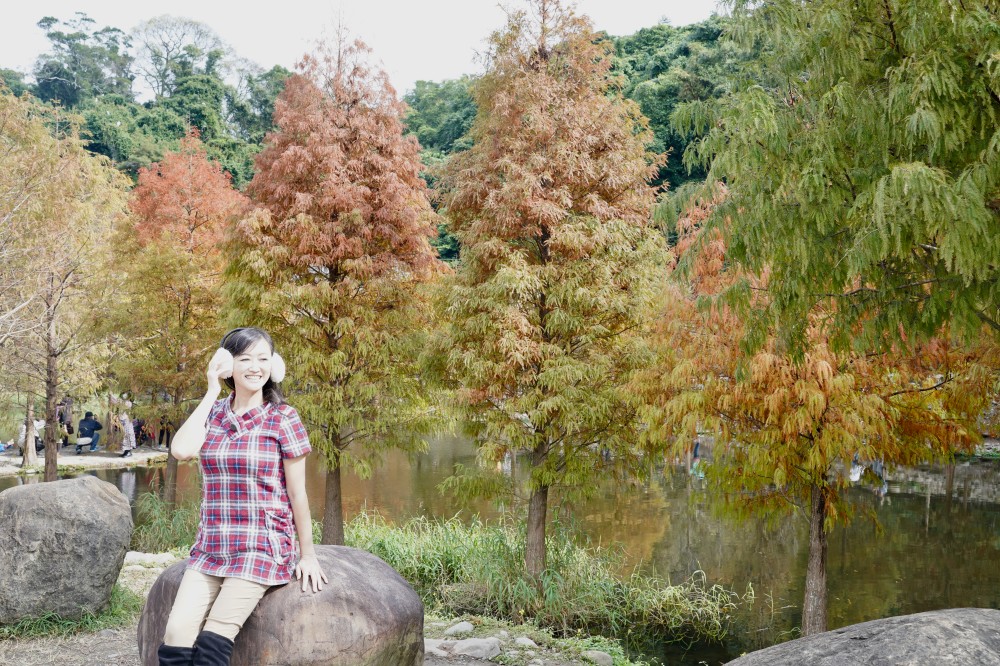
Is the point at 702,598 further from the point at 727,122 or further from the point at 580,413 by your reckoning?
the point at 727,122

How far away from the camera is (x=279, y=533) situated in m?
3.60

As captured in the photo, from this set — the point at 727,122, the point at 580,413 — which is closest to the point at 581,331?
the point at 580,413

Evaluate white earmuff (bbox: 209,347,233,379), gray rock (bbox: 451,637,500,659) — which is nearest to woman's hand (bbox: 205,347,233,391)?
white earmuff (bbox: 209,347,233,379)

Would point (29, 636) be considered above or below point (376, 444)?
below

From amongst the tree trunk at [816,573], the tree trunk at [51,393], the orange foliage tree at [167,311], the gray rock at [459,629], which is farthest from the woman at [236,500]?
the tree trunk at [51,393]

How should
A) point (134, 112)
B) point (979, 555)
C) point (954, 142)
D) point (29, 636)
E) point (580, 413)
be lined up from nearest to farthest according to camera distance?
1. point (954, 142)
2. point (29, 636)
3. point (580, 413)
4. point (979, 555)
5. point (134, 112)

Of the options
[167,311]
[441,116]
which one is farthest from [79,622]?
[441,116]

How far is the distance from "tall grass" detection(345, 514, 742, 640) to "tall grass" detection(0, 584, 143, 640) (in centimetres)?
309

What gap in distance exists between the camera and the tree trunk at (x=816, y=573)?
7.96 meters

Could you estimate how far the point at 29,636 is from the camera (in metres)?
6.51

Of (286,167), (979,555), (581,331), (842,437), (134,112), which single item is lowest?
(979,555)

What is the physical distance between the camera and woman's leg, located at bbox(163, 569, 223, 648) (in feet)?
11.0

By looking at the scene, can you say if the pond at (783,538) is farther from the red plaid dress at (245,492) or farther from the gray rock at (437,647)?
the red plaid dress at (245,492)

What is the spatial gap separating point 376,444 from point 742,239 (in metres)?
6.76
